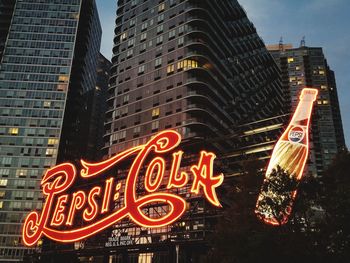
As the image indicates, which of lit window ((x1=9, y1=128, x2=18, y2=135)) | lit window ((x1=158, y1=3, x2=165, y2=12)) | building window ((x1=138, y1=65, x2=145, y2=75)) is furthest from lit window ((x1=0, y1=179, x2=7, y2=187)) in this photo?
lit window ((x1=158, y1=3, x2=165, y2=12))

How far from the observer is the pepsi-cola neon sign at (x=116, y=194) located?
3512 centimetres

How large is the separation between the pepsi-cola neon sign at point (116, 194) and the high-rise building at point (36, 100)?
75.1 metres

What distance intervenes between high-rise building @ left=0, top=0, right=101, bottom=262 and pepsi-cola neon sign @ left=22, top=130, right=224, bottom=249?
75.1 meters

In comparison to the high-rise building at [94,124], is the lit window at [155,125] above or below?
below

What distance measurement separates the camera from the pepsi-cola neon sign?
35125 mm

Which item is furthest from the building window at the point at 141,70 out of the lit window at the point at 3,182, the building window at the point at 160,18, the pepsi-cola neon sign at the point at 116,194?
the pepsi-cola neon sign at the point at 116,194

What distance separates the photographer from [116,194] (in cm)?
4166

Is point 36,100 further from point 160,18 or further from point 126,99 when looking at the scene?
point 160,18

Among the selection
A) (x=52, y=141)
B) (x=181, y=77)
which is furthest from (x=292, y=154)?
(x=52, y=141)

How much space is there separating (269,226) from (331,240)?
358 cm

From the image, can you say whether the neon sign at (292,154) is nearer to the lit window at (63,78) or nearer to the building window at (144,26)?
the building window at (144,26)

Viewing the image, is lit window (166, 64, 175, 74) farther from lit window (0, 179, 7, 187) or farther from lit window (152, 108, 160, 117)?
lit window (0, 179, 7, 187)

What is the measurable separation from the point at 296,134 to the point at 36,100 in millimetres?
113070

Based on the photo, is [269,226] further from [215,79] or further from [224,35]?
[224,35]
